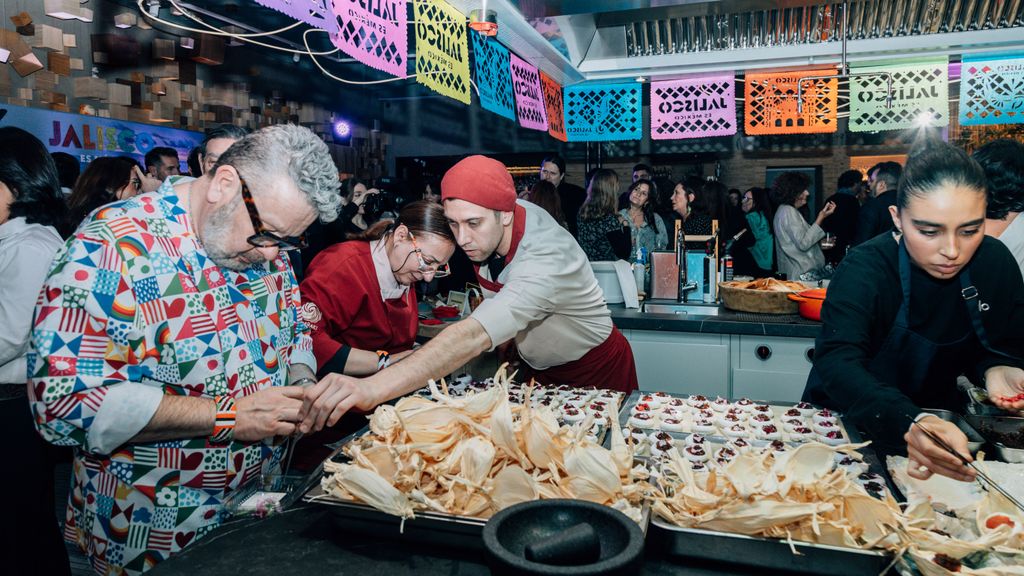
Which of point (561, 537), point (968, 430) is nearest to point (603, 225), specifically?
point (968, 430)

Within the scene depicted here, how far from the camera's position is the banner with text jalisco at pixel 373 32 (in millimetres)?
2621

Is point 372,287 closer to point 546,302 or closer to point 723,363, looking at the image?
point 546,302

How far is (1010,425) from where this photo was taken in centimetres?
160

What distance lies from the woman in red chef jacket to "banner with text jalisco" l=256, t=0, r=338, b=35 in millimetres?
813

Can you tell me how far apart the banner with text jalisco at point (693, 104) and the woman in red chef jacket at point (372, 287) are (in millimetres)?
3765

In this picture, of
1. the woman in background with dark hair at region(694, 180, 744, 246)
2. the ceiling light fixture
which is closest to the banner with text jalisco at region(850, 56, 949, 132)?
the woman in background with dark hair at region(694, 180, 744, 246)

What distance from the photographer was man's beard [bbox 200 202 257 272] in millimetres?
1599

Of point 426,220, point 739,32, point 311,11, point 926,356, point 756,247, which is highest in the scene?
point 739,32

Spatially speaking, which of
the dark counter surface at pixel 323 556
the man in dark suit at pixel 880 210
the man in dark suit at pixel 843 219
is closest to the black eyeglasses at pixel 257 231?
the dark counter surface at pixel 323 556

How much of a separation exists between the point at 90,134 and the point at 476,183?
5276 millimetres

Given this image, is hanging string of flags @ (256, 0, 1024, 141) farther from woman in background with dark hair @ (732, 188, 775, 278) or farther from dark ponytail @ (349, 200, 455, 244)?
dark ponytail @ (349, 200, 455, 244)

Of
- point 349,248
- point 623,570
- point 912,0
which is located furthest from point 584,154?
point 623,570

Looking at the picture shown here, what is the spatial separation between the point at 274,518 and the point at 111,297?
636 millimetres

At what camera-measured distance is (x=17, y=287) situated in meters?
2.42
